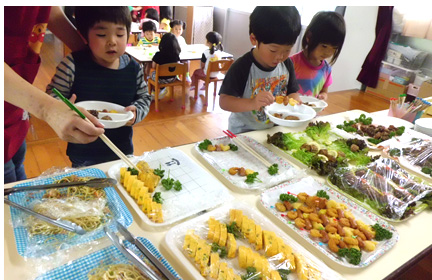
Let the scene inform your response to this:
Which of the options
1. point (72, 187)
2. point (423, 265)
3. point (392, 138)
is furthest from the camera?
point (392, 138)

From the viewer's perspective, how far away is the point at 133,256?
841 mm

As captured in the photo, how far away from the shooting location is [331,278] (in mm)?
916

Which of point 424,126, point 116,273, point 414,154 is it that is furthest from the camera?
point 424,126

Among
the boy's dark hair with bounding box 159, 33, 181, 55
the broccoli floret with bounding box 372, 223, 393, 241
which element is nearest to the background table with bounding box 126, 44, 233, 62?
the boy's dark hair with bounding box 159, 33, 181, 55

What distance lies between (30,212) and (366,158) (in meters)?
1.40

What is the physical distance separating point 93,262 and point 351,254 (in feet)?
2.44

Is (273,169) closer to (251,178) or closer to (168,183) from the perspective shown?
(251,178)

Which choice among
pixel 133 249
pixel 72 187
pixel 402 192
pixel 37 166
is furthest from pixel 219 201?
pixel 37 166

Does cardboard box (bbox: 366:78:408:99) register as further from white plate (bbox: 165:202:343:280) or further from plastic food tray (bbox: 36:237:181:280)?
plastic food tray (bbox: 36:237:181:280)

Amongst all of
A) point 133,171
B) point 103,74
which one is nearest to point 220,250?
point 133,171

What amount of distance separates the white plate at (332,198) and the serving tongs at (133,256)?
1.61 feet

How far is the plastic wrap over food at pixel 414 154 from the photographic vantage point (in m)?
1.56

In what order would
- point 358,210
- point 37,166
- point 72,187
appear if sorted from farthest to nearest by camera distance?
point 37,166, point 358,210, point 72,187

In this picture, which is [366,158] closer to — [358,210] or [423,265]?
[358,210]
